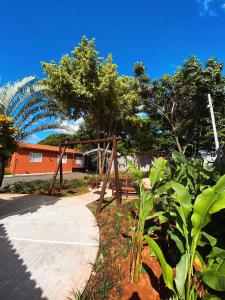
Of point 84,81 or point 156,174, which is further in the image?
point 84,81

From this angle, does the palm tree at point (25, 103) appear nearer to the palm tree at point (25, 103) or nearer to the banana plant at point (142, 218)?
the palm tree at point (25, 103)

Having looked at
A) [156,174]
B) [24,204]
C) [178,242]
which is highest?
[156,174]

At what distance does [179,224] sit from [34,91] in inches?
432

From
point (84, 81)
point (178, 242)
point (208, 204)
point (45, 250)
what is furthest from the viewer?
point (84, 81)

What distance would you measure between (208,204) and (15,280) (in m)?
3.48

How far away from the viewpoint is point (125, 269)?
454 cm

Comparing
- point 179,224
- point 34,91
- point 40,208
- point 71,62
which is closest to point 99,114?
point 71,62

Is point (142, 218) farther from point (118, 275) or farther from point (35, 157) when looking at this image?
point (35, 157)

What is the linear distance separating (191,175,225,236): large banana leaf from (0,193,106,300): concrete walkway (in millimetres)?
2397

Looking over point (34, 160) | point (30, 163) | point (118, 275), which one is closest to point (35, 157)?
point (34, 160)

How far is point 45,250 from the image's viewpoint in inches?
206

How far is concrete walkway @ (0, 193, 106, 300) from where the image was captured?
3.85 metres

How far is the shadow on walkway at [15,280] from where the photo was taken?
3.60 m

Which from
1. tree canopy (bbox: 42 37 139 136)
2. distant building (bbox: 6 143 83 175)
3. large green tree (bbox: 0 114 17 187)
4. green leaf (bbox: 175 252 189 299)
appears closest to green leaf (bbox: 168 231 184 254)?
green leaf (bbox: 175 252 189 299)
